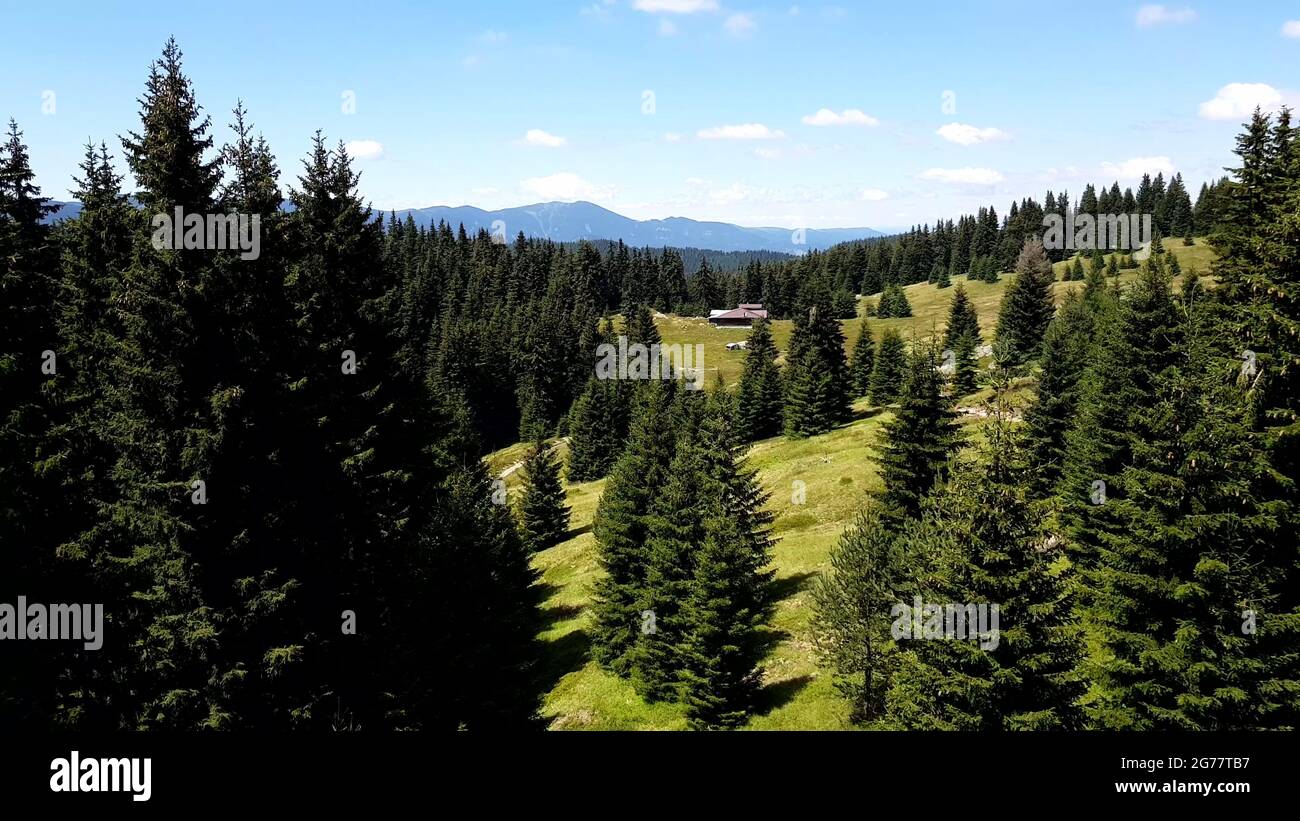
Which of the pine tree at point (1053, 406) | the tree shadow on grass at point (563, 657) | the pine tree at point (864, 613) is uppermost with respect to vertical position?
the pine tree at point (1053, 406)

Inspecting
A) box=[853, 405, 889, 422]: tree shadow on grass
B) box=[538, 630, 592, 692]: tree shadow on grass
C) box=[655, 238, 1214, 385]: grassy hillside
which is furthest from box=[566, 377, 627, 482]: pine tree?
box=[538, 630, 592, 692]: tree shadow on grass

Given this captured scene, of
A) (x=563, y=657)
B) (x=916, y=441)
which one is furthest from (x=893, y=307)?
(x=563, y=657)

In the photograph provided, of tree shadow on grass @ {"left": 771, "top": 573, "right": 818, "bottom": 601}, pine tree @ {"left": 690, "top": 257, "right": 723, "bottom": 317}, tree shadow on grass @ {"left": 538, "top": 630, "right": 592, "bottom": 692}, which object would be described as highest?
pine tree @ {"left": 690, "top": 257, "right": 723, "bottom": 317}

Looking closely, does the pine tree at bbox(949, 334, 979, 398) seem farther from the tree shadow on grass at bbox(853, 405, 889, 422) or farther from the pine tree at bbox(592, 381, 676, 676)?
the pine tree at bbox(592, 381, 676, 676)

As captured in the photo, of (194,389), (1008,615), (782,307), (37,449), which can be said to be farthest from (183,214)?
(782,307)

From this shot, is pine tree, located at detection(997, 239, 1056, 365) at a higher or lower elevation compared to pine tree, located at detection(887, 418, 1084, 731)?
higher

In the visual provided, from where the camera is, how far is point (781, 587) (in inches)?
1626

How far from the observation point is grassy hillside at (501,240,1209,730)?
103ft

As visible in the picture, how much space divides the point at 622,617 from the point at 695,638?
716cm

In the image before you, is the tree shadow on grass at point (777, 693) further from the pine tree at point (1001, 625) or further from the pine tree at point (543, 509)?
the pine tree at point (543, 509)

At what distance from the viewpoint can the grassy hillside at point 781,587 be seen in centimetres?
3144

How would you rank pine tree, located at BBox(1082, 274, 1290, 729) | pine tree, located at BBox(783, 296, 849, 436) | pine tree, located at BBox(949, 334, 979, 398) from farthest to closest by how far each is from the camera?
1. pine tree, located at BBox(783, 296, 849, 436)
2. pine tree, located at BBox(949, 334, 979, 398)
3. pine tree, located at BBox(1082, 274, 1290, 729)

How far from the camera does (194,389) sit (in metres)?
16.6

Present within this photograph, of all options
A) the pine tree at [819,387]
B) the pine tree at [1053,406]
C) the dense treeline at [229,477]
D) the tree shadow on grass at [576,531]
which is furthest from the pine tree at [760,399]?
the dense treeline at [229,477]
